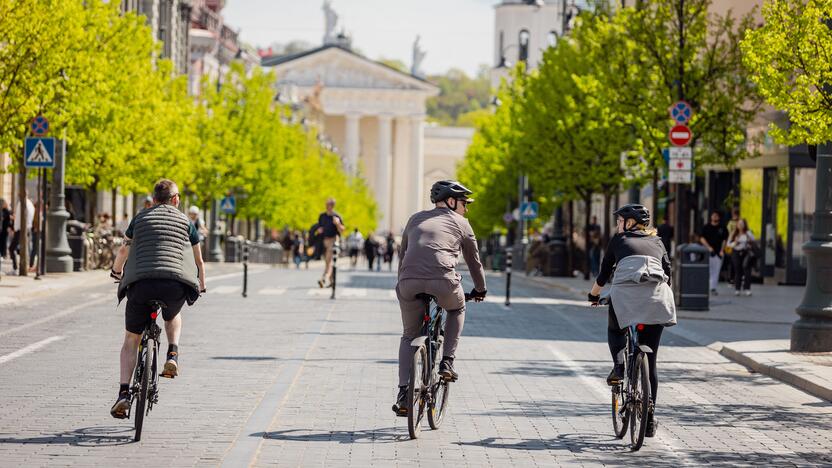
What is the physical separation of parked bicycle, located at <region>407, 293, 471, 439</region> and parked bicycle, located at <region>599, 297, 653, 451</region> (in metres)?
1.18

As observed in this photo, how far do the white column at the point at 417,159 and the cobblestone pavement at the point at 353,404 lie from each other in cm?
14883

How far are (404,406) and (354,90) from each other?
496 ft

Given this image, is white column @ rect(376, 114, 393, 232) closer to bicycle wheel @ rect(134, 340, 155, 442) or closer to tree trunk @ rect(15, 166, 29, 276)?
tree trunk @ rect(15, 166, 29, 276)

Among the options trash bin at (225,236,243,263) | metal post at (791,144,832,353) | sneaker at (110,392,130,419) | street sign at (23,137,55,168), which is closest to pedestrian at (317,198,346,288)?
street sign at (23,137,55,168)

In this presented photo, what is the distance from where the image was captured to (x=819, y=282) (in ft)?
61.7

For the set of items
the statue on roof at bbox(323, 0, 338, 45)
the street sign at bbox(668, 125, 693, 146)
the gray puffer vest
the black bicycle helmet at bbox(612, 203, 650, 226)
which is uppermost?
the statue on roof at bbox(323, 0, 338, 45)

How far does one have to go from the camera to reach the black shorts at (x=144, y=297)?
1055cm

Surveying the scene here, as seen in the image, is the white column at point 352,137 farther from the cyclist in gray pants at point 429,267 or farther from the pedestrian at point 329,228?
the cyclist in gray pants at point 429,267

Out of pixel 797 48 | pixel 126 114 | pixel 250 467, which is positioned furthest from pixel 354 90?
pixel 250 467

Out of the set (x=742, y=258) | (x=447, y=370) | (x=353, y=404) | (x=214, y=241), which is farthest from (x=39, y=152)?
(x=214, y=241)

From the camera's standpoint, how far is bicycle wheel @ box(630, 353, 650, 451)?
1052cm

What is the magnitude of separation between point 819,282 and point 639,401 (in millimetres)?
8773

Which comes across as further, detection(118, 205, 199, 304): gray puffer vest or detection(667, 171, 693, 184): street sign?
detection(667, 171, 693, 184): street sign

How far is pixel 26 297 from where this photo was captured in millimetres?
26609
